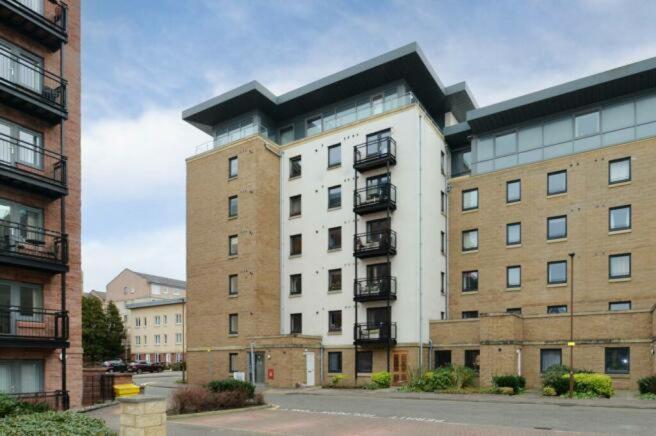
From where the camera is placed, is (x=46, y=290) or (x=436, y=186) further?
(x=436, y=186)

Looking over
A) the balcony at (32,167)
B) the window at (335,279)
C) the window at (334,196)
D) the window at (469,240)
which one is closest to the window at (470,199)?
the window at (469,240)

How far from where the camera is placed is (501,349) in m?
28.4

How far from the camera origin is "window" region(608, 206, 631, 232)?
29.2 m

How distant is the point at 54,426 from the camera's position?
31.7 ft

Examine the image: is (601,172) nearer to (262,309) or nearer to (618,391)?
(618,391)

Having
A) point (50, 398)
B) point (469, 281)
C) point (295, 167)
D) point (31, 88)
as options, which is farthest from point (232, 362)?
point (31, 88)

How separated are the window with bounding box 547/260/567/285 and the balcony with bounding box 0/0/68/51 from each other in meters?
26.5

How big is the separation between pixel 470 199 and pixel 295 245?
38.4 feet

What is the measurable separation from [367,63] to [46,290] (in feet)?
72.0

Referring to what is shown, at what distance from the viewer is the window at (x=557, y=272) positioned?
3064 cm

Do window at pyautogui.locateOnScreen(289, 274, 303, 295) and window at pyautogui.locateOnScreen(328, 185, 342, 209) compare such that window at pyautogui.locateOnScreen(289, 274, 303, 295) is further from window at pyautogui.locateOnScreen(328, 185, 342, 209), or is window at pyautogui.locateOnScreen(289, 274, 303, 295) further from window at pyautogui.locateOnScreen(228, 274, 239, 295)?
window at pyautogui.locateOnScreen(328, 185, 342, 209)

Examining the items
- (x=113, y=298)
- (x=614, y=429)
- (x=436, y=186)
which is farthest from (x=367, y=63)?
(x=113, y=298)

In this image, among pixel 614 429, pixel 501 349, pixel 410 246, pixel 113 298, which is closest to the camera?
pixel 614 429

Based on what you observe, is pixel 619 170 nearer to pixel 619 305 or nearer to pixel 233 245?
pixel 619 305
